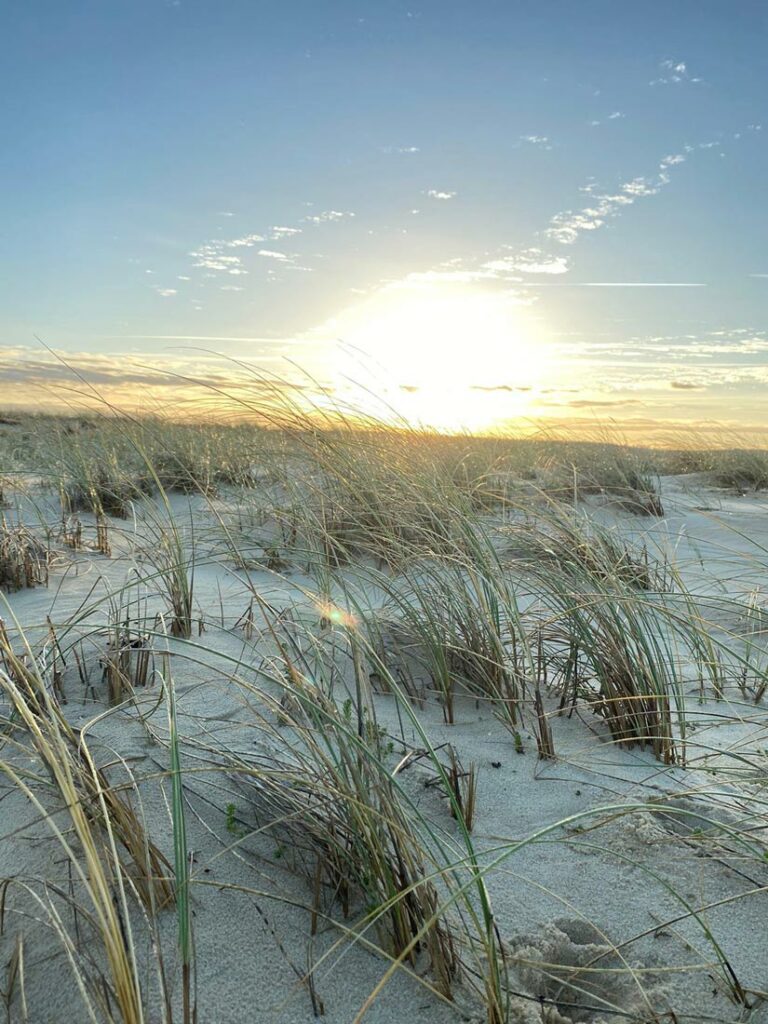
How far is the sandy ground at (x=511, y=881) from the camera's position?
3.80ft

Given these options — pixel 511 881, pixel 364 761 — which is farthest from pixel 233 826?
pixel 511 881

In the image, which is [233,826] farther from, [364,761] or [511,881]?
[511,881]

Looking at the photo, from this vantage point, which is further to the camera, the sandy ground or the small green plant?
the small green plant

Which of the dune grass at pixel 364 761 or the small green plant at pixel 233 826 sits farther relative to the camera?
the small green plant at pixel 233 826

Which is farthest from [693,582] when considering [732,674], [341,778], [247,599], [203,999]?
[203,999]

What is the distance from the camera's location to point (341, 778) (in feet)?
4.41

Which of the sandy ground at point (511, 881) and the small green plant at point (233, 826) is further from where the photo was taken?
the small green plant at point (233, 826)

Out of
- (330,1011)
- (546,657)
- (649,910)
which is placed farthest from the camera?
(546,657)

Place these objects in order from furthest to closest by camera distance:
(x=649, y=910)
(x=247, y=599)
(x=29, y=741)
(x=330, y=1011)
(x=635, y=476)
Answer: (x=635, y=476)
(x=247, y=599)
(x=29, y=741)
(x=649, y=910)
(x=330, y=1011)

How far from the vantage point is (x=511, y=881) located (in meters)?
1.42

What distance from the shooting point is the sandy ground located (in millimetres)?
1157

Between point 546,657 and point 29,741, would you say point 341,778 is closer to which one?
point 29,741

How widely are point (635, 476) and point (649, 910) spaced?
5.84 metres

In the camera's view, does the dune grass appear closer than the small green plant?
Yes
